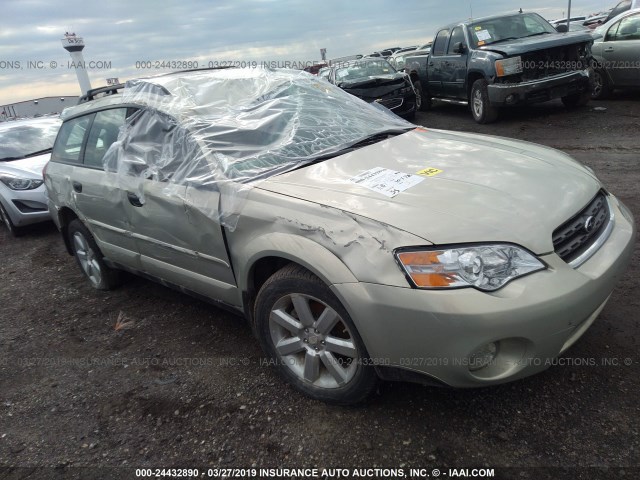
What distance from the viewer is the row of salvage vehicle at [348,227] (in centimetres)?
202

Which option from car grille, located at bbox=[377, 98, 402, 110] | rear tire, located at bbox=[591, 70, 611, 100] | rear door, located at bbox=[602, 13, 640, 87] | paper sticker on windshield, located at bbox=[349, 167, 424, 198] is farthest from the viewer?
car grille, located at bbox=[377, 98, 402, 110]

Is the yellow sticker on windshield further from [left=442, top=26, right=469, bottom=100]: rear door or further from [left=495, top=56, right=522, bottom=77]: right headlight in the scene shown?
[left=442, top=26, right=469, bottom=100]: rear door

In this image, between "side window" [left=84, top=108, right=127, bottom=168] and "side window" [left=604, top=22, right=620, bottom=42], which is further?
"side window" [left=604, top=22, right=620, bottom=42]

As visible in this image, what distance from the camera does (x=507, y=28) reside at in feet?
29.6

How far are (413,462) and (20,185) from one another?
646cm

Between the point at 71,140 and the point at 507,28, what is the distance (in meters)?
7.92

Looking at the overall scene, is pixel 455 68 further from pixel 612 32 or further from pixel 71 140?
pixel 71 140

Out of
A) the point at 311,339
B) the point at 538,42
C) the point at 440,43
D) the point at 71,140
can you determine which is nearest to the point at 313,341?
the point at 311,339

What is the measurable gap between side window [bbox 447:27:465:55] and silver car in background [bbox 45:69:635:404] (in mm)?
6772

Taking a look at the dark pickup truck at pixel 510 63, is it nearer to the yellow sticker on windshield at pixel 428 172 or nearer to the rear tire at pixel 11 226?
the yellow sticker on windshield at pixel 428 172

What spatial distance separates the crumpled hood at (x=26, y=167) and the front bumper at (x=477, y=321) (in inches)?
238

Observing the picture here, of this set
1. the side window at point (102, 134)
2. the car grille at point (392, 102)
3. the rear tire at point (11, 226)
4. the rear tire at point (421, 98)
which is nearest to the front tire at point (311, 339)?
the side window at point (102, 134)

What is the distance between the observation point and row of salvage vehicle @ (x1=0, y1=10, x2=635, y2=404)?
2018 mm

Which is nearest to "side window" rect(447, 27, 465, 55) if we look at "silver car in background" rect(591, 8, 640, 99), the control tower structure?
"silver car in background" rect(591, 8, 640, 99)
